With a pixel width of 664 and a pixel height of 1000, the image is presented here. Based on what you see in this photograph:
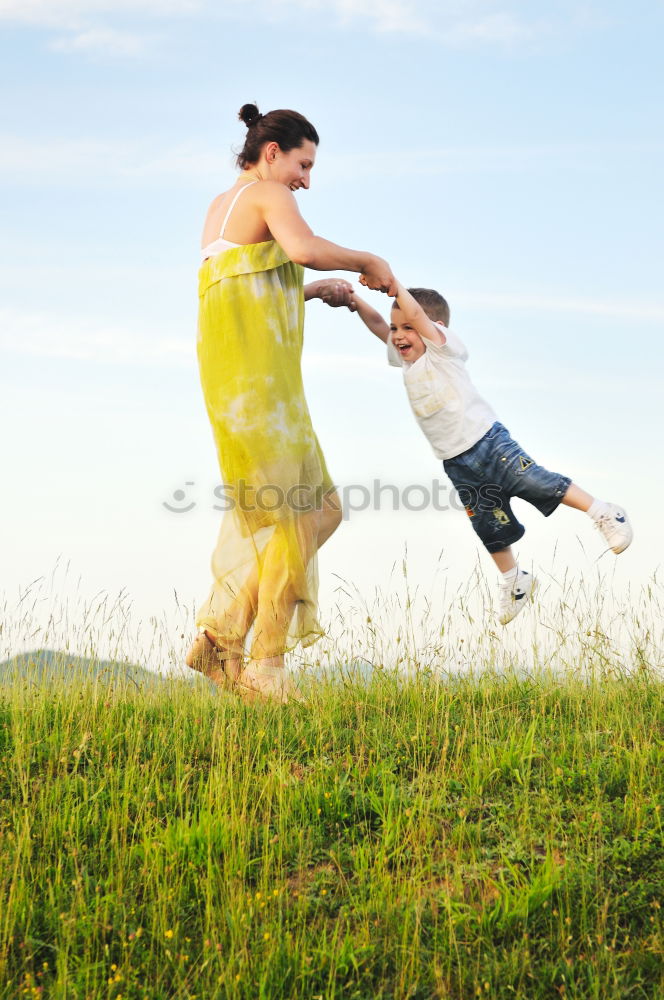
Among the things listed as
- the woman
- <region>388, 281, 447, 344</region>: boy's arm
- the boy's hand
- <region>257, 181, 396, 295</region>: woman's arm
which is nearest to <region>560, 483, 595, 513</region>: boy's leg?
<region>388, 281, 447, 344</region>: boy's arm

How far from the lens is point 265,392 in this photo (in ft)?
17.8

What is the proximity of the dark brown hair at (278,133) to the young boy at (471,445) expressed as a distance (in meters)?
1.33

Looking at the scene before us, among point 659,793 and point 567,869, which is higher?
point 659,793

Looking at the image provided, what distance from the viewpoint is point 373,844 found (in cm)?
396

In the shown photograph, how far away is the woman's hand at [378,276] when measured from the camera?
18.4 feet

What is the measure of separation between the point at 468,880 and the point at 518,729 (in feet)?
4.45

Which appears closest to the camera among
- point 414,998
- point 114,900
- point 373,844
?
point 414,998

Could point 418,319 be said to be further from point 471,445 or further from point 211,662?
point 211,662

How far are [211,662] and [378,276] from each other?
269 cm

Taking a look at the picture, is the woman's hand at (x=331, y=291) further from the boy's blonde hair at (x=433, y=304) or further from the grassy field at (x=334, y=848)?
the grassy field at (x=334, y=848)

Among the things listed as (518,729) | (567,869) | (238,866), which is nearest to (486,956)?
→ (567,869)

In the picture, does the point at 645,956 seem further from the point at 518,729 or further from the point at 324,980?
the point at 518,729

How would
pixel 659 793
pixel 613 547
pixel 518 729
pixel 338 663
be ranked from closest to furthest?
pixel 659 793 → pixel 518 729 → pixel 338 663 → pixel 613 547

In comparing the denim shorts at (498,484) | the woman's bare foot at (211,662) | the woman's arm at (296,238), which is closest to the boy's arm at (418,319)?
the denim shorts at (498,484)
